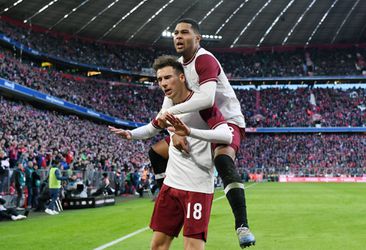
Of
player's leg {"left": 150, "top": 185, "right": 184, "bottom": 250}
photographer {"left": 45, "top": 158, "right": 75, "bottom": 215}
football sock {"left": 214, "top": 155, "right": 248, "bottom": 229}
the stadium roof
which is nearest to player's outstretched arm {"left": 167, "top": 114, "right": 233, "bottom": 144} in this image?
football sock {"left": 214, "top": 155, "right": 248, "bottom": 229}

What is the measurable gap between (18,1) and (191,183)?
45.7 meters

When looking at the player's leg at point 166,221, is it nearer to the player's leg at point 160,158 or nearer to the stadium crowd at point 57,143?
the player's leg at point 160,158

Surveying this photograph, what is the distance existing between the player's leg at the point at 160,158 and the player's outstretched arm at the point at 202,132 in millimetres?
901

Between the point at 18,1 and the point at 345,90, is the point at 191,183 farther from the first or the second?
the point at 345,90

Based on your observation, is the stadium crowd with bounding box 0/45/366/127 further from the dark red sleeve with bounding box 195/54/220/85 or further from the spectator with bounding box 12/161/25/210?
the dark red sleeve with bounding box 195/54/220/85

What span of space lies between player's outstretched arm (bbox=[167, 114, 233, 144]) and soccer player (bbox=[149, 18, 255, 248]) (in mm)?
147

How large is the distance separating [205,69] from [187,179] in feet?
3.61

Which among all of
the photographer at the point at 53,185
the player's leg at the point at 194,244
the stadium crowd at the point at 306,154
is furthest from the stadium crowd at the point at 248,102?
the player's leg at the point at 194,244

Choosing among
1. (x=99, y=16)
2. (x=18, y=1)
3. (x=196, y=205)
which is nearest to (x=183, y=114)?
(x=196, y=205)

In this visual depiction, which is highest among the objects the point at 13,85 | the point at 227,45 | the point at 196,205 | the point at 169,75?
the point at 227,45

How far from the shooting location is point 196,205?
179 inches

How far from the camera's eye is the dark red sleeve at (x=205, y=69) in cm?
496

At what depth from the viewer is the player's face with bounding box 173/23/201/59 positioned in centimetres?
507

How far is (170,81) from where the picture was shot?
4.74 metres
